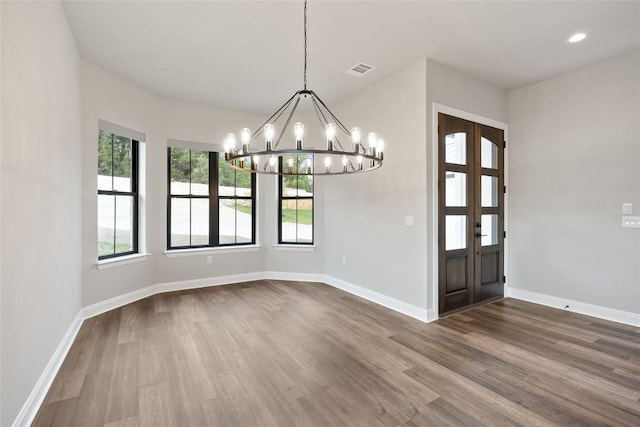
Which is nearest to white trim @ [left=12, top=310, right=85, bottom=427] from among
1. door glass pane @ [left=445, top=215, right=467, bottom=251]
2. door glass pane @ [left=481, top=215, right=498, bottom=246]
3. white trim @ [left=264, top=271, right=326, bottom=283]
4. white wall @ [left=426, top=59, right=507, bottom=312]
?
white trim @ [left=264, top=271, right=326, bottom=283]

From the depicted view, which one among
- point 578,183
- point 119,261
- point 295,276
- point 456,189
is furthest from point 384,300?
point 119,261

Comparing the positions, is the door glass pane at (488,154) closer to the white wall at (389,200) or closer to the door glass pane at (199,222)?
the white wall at (389,200)

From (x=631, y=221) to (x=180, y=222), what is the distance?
586cm

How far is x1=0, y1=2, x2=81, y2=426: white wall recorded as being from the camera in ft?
5.50

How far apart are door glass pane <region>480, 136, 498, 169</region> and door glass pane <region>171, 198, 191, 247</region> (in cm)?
445

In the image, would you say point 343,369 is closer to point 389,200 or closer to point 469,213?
point 389,200

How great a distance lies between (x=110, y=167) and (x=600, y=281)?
618cm

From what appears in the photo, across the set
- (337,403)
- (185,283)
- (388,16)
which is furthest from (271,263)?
(388,16)

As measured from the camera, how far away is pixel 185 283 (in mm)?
4898

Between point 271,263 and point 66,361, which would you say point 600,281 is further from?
point 66,361

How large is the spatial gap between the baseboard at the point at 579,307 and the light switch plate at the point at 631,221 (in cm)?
96

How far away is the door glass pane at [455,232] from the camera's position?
3.79 meters

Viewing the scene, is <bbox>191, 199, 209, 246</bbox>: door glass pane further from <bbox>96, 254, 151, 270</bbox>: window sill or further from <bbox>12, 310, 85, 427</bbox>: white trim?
<bbox>12, 310, 85, 427</bbox>: white trim

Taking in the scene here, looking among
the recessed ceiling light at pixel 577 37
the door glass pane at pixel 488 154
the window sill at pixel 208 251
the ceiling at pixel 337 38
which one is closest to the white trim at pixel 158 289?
the window sill at pixel 208 251
